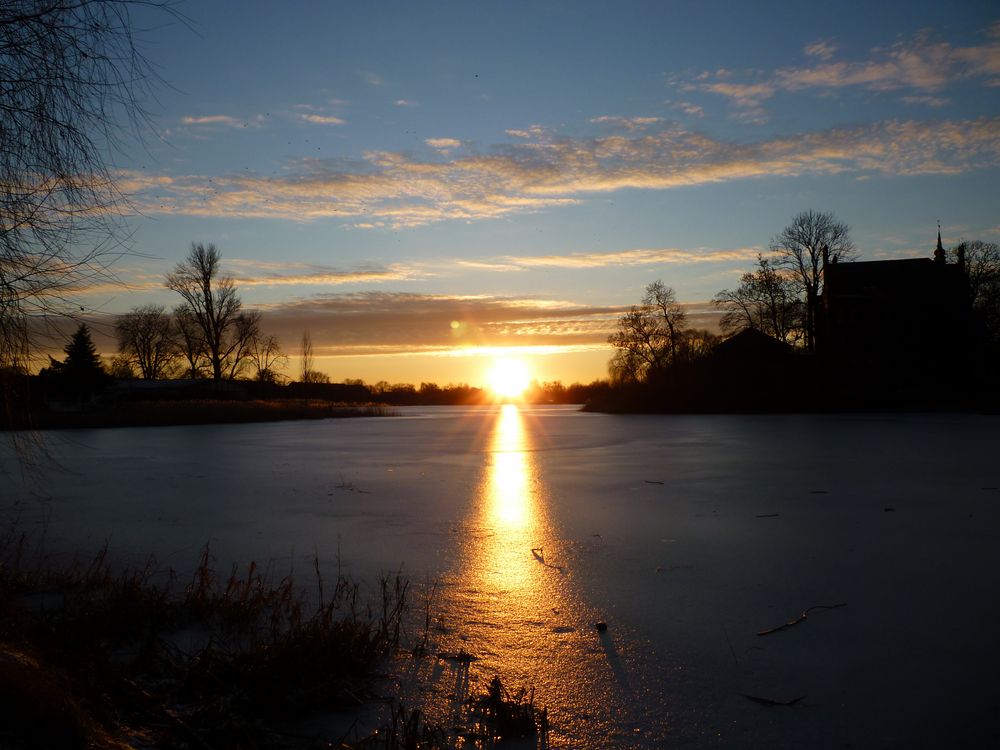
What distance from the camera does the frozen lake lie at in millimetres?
3162

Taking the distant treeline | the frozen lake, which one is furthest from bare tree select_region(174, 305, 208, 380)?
the frozen lake

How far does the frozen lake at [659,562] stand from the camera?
3.16m


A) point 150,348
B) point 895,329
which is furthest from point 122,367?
point 895,329

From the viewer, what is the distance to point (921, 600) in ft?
14.6

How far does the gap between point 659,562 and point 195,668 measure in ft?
10.9

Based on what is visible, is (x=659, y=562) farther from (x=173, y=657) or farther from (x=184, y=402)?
(x=184, y=402)

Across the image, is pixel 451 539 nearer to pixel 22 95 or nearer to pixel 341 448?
pixel 22 95

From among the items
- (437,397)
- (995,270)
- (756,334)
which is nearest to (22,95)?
(756,334)

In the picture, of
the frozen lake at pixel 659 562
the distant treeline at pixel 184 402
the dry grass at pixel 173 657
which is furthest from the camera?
the distant treeline at pixel 184 402

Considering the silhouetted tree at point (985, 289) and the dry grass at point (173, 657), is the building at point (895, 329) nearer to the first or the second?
the silhouetted tree at point (985, 289)

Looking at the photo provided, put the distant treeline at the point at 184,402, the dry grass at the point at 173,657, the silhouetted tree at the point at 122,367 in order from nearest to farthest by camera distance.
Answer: the dry grass at the point at 173,657 → the distant treeline at the point at 184,402 → the silhouetted tree at the point at 122,367

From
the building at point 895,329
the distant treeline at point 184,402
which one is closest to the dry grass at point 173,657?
the distant treeline at point 184,402

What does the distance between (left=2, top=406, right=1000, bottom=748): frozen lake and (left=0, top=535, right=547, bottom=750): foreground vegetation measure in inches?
11.8

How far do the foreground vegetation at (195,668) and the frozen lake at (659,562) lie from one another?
30 cm
